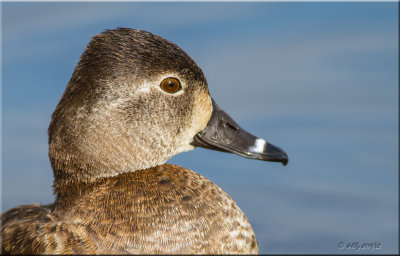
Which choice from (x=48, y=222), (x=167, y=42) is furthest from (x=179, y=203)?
(x=167, y=42)

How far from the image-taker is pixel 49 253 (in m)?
2.68

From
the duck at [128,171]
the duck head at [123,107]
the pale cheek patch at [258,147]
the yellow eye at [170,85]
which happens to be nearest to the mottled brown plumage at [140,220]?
the duck at [128,171]

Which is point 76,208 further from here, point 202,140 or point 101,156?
point 202,140

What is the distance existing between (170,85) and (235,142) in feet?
2.11

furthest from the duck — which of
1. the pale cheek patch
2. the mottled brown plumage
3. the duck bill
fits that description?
the pale cheek patch

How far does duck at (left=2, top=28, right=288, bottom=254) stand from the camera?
2.70 m

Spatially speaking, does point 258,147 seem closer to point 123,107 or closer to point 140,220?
point 123,107

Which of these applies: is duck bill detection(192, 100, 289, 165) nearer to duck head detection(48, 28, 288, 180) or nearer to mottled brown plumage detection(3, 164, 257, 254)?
duck head detection(48, 28, 288, 180)

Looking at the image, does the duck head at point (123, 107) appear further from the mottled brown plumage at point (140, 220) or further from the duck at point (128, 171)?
the mottled brown plumage at point (140, 220)

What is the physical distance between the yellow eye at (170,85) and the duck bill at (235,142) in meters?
0.38

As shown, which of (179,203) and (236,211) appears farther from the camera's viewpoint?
(236,211)

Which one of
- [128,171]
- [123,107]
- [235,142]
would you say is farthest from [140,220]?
[235,142]

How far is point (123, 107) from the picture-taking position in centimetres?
300

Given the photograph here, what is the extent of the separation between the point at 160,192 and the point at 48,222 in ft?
2.03
